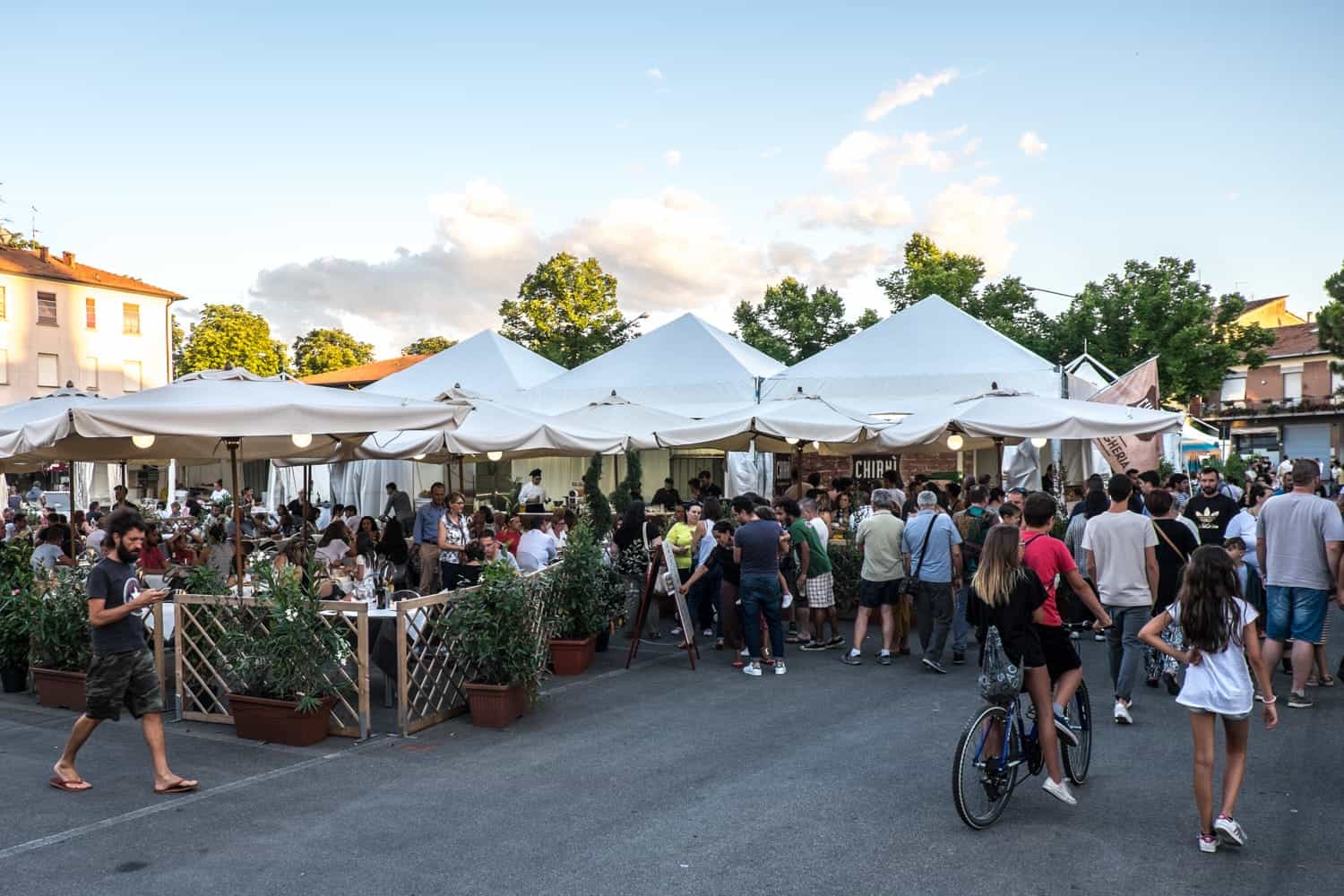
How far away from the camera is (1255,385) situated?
5794cm

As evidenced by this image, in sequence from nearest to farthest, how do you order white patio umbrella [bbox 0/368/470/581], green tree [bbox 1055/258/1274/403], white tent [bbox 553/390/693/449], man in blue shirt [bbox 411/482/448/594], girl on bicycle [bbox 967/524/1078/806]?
girl on bicycle [bbox 967/524/1078/806] → white patio umbrella [bbox 0/368/470/581] → man in blue shirt [bbox 411/482/448/594] → white tent [bbox 553/390/693/449] → green tree [bbox 1055/258/1274/403]

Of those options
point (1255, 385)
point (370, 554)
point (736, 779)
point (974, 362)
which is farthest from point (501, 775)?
point (1255, 385)

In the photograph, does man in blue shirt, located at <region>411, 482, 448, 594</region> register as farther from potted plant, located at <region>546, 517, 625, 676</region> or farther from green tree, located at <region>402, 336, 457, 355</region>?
green tree, located at <region>402, 336, 457, 355</region>

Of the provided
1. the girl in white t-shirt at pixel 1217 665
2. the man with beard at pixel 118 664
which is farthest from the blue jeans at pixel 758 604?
the man with beard at pixel 118 664

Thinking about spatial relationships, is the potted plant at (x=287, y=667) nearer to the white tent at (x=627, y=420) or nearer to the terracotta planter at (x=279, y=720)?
the terracotta planter at (x=279, y=720)

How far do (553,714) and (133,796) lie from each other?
292cm

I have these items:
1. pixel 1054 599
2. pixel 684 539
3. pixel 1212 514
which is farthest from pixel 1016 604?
pixel 1212 514

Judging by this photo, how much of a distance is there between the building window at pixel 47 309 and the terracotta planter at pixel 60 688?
47.0 m

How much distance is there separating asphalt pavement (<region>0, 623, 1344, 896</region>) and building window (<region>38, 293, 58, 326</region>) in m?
47.2

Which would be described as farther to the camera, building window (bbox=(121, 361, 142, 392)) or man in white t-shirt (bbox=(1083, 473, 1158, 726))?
building window (bbox=(121, 361, 142, 392))

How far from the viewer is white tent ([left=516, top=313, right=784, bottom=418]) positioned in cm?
2019

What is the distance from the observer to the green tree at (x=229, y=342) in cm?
5781

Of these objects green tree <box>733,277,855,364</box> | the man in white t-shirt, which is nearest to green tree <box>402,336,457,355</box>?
green tree <box>733,277,855,364</box>

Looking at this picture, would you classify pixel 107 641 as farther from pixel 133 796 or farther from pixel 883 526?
pixel 883 526
